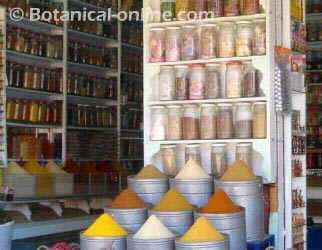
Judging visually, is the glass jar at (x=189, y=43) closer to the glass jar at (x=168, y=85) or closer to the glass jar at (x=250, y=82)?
the glass jar at (x=168, y=85)

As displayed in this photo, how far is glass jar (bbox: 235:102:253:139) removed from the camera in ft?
14.6

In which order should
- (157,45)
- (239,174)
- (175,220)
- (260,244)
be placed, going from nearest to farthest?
(175,220) < (260,244) < (239,174) < (157,45)

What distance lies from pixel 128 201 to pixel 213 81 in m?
1.11

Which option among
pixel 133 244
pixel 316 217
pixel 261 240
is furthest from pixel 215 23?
pixel 316 217

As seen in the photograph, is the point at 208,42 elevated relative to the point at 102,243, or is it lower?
elevated

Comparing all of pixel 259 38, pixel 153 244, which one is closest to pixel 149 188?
pixel 153 244

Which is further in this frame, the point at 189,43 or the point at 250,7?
the point at 189,43

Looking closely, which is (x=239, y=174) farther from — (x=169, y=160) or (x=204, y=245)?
(x=204, y=245)

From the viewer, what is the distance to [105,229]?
134 inches

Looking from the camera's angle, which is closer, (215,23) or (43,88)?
(215,23)

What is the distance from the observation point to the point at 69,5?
7879mm

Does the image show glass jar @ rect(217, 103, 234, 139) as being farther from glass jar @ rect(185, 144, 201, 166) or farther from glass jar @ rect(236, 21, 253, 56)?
glass jar @ rect(236, 21, 253, 56)

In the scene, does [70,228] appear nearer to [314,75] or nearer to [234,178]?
[234,178]

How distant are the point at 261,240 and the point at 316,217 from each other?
11.9 ft
